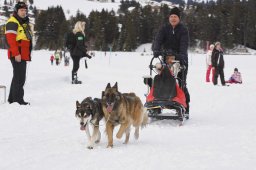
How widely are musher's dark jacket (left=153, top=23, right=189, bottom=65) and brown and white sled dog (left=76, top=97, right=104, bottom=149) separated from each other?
273 cm

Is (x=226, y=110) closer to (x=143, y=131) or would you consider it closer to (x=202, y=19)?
(x=143, y=131)

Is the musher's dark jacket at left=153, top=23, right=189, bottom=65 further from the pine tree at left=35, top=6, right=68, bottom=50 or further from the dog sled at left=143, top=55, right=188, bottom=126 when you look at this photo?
the pine tree at left=35, top=6, right=68, bottom=50

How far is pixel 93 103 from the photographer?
18.1 ft

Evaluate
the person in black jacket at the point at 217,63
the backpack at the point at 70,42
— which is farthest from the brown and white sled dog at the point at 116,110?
the person in black jacket at the point at 217,63

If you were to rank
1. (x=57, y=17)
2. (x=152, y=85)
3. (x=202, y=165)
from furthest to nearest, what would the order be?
(x=57, y=17), (x=152, y=85), (x=202, y=165)

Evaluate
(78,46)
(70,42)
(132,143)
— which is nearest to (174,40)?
(132,143)

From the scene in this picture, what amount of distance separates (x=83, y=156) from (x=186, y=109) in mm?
3577

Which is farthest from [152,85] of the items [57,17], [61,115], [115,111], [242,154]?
[57,17]

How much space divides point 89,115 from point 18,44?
13.0 ft

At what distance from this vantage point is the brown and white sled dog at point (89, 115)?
5250 mm

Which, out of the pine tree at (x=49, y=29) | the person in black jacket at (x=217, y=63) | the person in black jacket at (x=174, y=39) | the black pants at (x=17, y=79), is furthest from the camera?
the pine tree at (x=49, y=29)

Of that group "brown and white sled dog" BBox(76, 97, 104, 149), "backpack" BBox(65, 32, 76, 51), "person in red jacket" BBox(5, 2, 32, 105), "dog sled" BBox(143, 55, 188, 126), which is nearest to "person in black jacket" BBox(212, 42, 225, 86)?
"backpack" BBox(65, 32, 76, 51)

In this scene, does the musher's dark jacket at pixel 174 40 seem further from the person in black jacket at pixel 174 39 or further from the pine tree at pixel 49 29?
the pine tree at pixel 49 29

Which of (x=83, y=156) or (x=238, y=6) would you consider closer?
(x=83, y=156)
